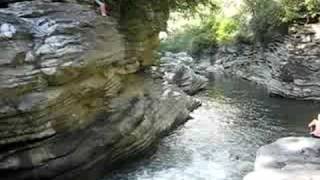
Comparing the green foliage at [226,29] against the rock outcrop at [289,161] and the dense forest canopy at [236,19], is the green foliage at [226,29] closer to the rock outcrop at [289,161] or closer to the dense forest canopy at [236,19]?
the dense forest canopy at [236,19]

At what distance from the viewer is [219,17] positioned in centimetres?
5178

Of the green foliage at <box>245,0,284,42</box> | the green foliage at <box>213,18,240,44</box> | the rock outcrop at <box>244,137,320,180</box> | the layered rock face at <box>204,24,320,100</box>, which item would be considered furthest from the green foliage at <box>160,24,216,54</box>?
the rock outcrop at <box>244,137,320,180</box>

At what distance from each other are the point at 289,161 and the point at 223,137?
8315 mm

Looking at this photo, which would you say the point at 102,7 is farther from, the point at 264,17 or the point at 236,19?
the point at 236,19

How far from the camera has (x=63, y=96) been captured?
44.1 feet

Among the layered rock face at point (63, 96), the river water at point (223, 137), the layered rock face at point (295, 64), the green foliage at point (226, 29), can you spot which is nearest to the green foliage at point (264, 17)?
the layered rock face at point (295, 64)

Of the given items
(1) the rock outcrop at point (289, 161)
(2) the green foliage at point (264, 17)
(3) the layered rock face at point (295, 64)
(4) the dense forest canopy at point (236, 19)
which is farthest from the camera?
(2) the green foliage at point (264, 17)

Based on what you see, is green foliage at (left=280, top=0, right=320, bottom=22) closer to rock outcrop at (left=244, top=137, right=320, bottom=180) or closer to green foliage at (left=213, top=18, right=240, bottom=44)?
green foliage at (left=213, top=18, right=240, bottom=44)

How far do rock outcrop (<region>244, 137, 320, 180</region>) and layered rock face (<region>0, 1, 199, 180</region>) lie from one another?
4866mm

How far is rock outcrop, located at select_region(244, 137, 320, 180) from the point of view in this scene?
35.1ft

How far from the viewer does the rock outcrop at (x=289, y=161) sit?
35.1 ft

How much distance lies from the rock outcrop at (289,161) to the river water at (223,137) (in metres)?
2.32

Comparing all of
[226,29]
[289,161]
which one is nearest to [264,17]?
[226,29]

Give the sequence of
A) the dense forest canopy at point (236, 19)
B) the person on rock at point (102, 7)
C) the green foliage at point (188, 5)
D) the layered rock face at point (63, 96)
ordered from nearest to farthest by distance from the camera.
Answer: the layered rock face at point (63, 96) < the person on rock at point (102, 7) < the green foliage at point (188, 5) < the dense forest canopy at point (236, 19)
